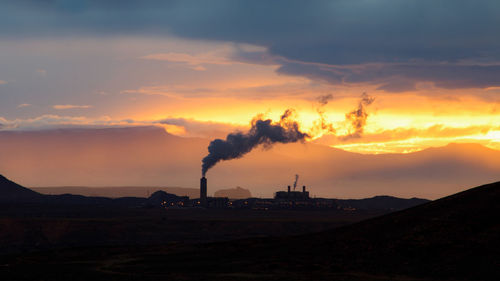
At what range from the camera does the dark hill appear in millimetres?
61469

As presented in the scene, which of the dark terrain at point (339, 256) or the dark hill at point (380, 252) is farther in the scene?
the dark hill at point (380, 252)

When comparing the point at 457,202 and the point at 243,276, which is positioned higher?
the point at 457,202

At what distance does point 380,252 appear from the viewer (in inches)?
2854

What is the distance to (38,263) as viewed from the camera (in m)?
73.2

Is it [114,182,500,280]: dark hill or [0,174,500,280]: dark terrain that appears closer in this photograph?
[0,174,500,280]: dark terrain

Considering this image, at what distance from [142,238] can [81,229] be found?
14814mm

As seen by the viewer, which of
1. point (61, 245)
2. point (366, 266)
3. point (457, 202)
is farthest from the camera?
point (61, 245)

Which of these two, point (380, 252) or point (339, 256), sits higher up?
point (380, 252)

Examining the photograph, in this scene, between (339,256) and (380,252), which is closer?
(380,252)

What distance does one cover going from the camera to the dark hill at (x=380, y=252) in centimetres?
6147

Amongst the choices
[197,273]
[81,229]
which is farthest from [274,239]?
[81,229]

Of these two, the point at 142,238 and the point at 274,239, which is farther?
the point at 142,238

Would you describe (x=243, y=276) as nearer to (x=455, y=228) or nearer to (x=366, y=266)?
(x=366, y=266)

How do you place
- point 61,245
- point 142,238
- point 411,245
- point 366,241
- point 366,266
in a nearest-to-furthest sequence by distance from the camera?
point 366,266 → point 411,245 → point 366,241 → point 61,245 → point 142,238
